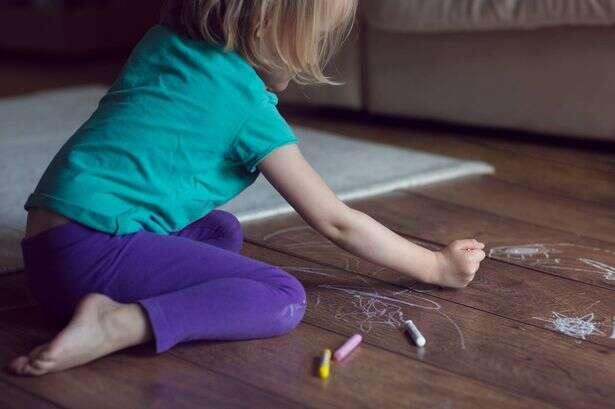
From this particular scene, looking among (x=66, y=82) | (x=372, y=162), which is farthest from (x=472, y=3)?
(x=66, y=82)

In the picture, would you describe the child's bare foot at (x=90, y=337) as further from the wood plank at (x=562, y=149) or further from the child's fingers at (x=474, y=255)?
the wood plank at (x=562, y=149)

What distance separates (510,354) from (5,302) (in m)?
0.61

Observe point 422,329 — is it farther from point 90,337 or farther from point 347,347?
point 90,337

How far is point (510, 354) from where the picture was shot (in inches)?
42.2

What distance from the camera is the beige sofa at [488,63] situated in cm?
191

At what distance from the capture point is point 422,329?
114 centimetres

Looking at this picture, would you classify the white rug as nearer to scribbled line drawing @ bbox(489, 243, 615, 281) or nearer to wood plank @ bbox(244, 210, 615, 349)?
wood plank @ bbox(244, 210, 615, 349)

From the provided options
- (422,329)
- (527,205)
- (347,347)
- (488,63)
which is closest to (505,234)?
(527,205)

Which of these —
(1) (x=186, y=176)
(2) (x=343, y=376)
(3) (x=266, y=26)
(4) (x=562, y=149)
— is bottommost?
(4) (x=562, y=149)

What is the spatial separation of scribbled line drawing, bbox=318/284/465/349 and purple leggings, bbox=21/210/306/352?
74 millimetres

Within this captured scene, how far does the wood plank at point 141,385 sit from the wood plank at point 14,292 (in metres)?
0.14

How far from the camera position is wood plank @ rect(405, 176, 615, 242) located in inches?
60.9

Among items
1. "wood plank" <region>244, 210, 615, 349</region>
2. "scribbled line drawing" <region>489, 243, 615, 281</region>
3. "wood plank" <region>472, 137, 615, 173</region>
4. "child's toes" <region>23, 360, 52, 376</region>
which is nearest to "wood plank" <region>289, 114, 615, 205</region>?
"wood plank" <region>472, 137, 615, 173</region>

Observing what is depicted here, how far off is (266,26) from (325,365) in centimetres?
37
